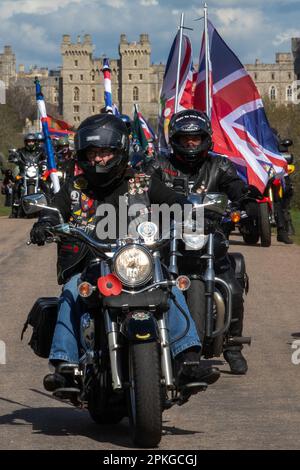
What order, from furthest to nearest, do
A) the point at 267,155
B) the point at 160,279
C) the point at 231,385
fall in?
the point at 267,155 → the point at 231,385 → the point at 160,279

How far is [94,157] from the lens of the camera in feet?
24.6

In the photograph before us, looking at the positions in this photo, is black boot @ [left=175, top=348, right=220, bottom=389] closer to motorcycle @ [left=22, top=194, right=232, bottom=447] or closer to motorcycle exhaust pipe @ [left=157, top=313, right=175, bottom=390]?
motorcycle @ [left=22, top=194, right=232, bottom=447]

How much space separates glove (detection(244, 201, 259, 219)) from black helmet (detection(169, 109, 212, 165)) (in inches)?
31.8

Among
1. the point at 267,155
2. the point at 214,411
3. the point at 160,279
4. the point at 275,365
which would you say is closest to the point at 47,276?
the point at 267,155

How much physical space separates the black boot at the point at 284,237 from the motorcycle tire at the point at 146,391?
15920 millimetres

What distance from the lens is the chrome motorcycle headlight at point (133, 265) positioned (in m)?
6.89

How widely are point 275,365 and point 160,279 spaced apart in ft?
11.4

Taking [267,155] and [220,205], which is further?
[267,155]

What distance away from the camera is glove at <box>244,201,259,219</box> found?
30.7 ft

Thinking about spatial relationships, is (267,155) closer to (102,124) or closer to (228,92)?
(228,92)

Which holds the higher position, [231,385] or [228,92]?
[228,92]

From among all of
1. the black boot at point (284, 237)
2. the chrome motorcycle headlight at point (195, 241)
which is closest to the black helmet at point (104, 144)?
the chrome motorcycle headlight at point (195, 241)

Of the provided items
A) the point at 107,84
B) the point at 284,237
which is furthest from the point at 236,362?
the point at 284,237

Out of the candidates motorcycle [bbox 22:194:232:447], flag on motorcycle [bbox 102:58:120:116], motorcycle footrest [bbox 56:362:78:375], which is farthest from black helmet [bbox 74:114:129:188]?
flag on motorcycle [bbox 102:58:120:116]
